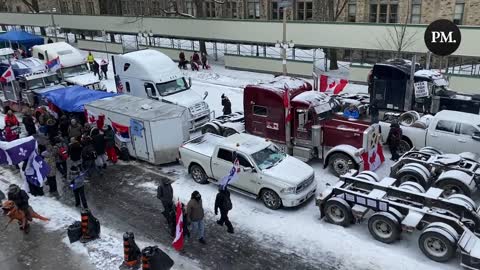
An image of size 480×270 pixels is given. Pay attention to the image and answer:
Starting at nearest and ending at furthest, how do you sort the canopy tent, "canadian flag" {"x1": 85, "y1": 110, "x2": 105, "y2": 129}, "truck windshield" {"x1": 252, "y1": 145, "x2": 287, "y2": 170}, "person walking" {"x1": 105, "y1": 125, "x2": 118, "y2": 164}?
1. "truck windshield" {"x1": 252, "y1": 145, "x2": 287, "y2": 170}
2. "person walking" {"x1": 105, "y1": 125, "x2": 118, "y2": 164}
3. "canadian flag" {"x1": 85, "y1": 110, "x2": 105, "y2": 129}
4. the canopy tent

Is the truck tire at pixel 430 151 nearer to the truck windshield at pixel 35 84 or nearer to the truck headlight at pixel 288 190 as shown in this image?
the truck headlight at pixel 288 190

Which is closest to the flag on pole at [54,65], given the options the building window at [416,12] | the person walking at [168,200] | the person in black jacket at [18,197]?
the person in black jacket at [18,197]

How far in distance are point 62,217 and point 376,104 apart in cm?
1377

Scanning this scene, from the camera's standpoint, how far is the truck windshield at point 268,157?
13945 mm

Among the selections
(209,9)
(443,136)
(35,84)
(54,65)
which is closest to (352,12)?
(209,9)

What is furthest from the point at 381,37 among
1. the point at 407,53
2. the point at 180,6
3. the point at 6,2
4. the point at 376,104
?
the point at 6,2

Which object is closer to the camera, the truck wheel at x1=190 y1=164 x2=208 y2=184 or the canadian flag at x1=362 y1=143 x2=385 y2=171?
the canadian flag at x1=362 y1=143 x2=385 y2=171

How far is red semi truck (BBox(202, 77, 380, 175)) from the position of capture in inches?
605

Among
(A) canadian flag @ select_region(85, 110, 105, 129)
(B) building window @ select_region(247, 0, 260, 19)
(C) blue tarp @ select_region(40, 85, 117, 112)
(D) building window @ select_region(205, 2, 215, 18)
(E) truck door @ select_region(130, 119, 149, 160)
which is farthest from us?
(D) building window @ select_region(205, 2, 215, 18)

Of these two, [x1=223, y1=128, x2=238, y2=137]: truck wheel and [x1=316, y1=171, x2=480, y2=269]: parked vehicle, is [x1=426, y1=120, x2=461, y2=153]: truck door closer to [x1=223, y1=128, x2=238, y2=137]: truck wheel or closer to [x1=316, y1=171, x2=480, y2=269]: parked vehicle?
[x1=316, y1=171, x2=480, y2=269]: parked vehicle

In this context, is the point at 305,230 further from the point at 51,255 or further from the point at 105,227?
the point at 51,255

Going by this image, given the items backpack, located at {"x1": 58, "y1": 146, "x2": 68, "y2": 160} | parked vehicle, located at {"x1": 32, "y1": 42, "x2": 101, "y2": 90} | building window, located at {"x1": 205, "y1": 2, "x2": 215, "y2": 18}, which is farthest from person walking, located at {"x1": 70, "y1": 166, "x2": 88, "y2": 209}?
building window, located at {"x1": 205, "y1": 2, "x2": 215, "y2": 18}

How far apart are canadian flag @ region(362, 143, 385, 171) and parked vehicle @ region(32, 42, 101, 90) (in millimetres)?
15659

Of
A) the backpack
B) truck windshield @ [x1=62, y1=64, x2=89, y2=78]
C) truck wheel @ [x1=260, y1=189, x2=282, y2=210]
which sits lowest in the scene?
truck wheel @ [x1=260, y1=189, x2=282, y2=210]
